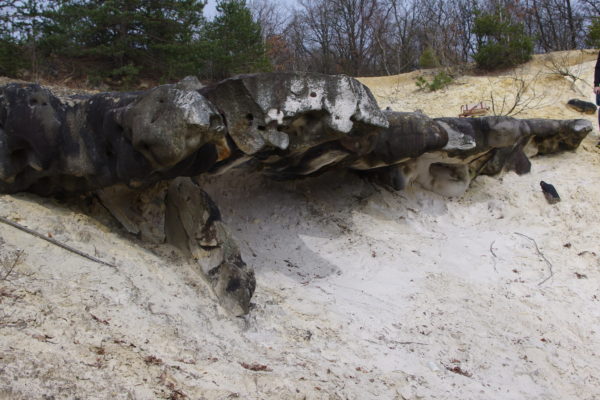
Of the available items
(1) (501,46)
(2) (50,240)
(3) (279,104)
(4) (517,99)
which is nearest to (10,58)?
(2) (50,240)

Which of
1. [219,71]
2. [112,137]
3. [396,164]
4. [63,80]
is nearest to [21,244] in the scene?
[112,137]

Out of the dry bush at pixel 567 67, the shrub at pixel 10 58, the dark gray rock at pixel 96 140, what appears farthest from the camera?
the dry bush at pixel 567 67

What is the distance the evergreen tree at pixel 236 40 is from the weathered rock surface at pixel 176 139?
7.42 metres

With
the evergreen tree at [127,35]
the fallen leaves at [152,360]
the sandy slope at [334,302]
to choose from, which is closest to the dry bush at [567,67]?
the sandy slope at [334,302]

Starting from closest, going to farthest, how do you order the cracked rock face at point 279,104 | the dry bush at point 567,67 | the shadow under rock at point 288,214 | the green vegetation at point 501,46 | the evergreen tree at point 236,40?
the cracked rock face at point 279,104 < the shadow under rock at point 288,214 < the dry bush at point 567,67 < the evergreen tree at point 236,40 < the green vegetation at point 501,46

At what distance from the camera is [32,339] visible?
242 cm

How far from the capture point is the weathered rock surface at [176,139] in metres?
3.32

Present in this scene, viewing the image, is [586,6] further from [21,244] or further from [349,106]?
[21,244]

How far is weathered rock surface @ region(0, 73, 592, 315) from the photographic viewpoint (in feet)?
10.9

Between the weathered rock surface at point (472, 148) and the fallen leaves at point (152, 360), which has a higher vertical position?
Result: the weathered rock surface at point (472, 148)

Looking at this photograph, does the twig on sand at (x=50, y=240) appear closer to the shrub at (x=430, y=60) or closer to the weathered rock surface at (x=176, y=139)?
the weathered rock surface at (x=176, y=139)

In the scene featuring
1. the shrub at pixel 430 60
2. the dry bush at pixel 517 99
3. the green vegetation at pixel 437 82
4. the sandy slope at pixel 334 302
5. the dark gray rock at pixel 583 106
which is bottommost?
the sandy slope at pixel 334 302

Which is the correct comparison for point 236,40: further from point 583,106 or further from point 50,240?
point 50,240

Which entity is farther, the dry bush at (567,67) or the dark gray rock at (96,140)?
the dry bush at (567,67)
